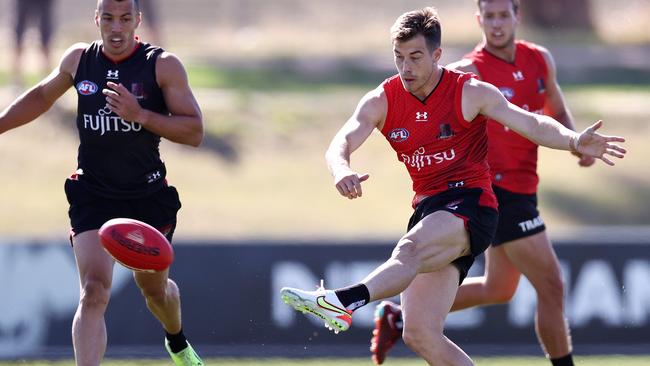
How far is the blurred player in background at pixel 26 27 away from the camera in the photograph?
15438mm

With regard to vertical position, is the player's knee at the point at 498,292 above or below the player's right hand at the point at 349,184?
below

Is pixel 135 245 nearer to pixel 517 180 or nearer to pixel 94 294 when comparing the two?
pixel 94 294

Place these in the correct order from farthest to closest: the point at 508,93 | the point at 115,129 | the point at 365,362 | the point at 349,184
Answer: the point at 365,362, the point at 508,93, the point at 115,129, the point at 349,184

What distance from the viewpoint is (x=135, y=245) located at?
5.83m

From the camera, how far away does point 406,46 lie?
19.8ft

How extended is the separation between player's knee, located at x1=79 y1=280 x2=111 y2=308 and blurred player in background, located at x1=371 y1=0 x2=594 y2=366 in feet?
7.99

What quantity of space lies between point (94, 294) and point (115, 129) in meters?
0.91

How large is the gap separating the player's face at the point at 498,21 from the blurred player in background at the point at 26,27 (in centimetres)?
921

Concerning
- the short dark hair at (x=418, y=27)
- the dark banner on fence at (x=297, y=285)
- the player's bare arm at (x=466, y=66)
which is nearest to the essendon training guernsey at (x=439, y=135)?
the short dark hair at (x=418, y=27)

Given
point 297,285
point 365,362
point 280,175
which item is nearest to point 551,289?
point 365,362

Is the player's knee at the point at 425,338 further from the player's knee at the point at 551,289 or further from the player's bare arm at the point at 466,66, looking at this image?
the player's bare arm at the point at 466,66

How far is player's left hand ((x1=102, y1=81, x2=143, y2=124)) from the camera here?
6.14 meters

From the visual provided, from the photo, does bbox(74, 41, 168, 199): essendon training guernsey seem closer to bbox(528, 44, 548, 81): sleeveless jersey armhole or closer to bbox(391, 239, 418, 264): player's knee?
bbox(391, 239, 418, 264): player's knee

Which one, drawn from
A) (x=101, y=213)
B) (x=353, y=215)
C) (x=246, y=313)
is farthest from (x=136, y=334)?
(x=353, y=215)
